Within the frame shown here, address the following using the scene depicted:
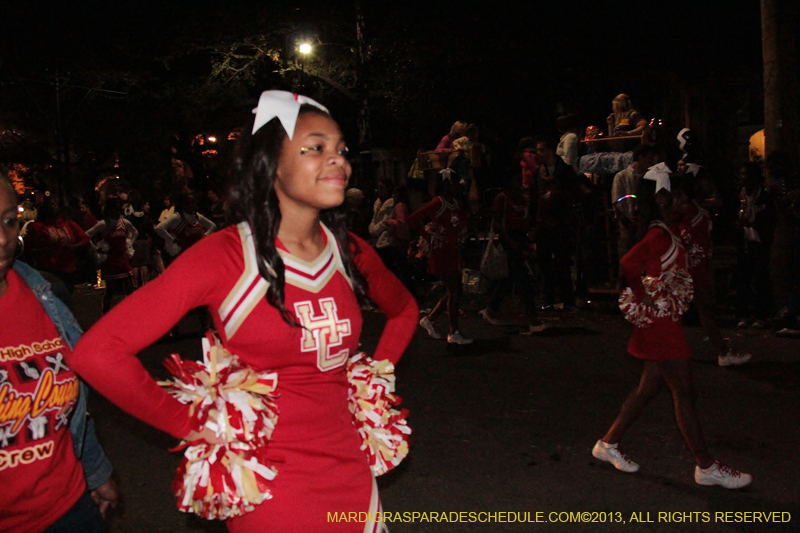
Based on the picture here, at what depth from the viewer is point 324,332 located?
7.70 ft

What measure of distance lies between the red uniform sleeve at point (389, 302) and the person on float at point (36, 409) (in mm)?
940

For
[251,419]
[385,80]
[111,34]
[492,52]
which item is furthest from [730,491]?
[111,34]

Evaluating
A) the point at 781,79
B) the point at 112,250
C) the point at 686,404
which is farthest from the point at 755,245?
the point at 112,250

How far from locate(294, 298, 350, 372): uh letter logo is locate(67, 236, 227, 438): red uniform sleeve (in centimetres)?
30

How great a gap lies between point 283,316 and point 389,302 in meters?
0.64

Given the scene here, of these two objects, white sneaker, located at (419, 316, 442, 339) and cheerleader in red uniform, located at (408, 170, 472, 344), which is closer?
cheerleader in red uniform, located at (408, 170, 472, 344)

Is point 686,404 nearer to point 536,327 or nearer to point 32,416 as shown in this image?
point 32,416

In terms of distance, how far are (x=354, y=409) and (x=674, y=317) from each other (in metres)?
2.88

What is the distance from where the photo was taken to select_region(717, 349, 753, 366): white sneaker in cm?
756

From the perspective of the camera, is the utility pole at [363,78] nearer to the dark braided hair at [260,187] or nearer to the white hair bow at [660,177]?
the white hair bow at [660,177]

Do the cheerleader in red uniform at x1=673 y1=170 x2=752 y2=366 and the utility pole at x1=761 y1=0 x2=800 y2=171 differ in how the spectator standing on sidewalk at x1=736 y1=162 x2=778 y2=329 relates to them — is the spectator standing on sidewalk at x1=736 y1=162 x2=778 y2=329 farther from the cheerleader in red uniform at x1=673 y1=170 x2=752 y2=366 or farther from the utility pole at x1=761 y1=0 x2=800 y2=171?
the utility pole at x1=761 y1=0 x2=800 y2=171

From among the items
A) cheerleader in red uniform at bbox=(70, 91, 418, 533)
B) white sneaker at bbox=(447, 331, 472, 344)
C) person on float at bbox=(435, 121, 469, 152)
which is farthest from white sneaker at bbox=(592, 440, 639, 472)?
person on float at bbox=(435, 121, 469, 152)

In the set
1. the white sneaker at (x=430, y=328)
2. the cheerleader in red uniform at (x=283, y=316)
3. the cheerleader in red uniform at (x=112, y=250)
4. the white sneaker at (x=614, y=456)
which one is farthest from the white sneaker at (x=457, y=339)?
the cheerleader in red uniform at (x=283, y=316)

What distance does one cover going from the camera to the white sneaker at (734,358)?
756cm
